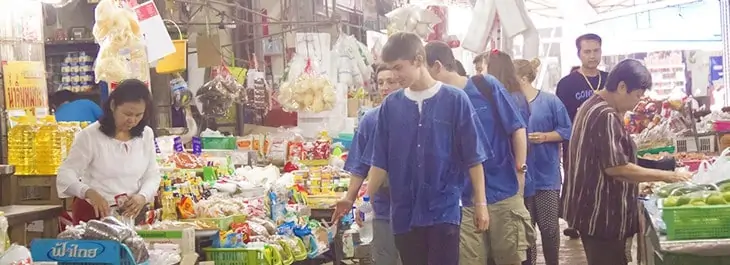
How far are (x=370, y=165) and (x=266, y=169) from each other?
3355mm

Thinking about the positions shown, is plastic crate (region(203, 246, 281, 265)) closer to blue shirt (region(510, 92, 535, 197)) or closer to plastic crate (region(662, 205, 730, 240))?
blue shirt (region(510, 92, 535, 197))

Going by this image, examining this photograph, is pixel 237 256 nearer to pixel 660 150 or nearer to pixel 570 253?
pixel 660 150

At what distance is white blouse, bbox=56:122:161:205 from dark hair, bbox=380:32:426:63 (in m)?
1.93

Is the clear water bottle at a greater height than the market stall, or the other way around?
the market stall

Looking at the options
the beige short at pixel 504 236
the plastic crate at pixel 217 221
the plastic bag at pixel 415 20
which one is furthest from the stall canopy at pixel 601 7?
the plastic crate at pixel 217 221

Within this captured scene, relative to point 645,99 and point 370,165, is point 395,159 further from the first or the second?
point 645,99

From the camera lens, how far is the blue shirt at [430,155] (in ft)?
17.4

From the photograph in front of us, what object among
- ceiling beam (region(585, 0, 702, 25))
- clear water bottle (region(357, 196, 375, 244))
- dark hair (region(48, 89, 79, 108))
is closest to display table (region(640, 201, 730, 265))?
clear water bottle (region(357, 196, 375, 244))

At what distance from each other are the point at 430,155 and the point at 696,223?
1416 millimetres

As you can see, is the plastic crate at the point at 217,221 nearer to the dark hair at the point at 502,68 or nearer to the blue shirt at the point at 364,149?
the blue shirt at the point at 364,149

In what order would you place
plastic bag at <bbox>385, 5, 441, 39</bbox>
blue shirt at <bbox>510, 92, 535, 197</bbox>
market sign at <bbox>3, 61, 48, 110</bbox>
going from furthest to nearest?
1. plastic bag at <bbox>385, 5, 441, 39</bbox>
2. market sign at <bbox>3, 61, 48, 110</bbox>
3. blue shirt at <bbox>510, 92, 535, 197</bbox>

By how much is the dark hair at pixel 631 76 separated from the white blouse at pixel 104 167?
2.89 metres

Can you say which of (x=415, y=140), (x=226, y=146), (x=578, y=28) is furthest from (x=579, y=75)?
(x=578, y=28)

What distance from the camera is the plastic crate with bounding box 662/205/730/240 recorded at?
4422mm
